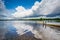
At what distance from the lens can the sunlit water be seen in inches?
69.1

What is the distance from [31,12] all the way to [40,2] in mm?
216

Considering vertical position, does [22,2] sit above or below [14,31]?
→ above

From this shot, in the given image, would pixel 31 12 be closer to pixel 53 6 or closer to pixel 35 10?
pixel 35 10

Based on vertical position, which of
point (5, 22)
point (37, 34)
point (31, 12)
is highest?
point (31, 12)

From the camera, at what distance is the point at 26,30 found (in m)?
1.83

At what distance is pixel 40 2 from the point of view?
5.99ft

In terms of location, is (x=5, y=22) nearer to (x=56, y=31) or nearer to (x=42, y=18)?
(x=42, y=18)

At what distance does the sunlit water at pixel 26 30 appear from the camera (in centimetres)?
175

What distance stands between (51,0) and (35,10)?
0.30 meters

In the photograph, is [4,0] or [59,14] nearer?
[59,14]

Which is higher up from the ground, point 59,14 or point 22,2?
point 22,2

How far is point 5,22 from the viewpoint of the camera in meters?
1.89

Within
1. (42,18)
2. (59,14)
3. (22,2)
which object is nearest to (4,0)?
(22,2)

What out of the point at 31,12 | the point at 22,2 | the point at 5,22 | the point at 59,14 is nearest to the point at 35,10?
the point at 31,12
